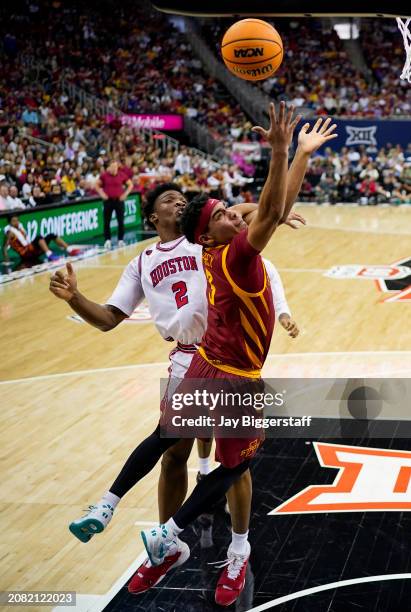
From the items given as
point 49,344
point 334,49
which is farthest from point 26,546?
point 334,49

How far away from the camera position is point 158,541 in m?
4.14

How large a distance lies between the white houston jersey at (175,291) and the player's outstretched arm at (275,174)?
1.07 meters

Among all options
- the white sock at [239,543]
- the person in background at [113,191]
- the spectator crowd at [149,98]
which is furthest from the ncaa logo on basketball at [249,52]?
the spectator crowd at [149,98]

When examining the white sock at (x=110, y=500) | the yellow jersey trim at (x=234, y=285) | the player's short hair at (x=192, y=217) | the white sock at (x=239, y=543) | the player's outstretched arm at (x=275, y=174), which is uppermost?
the player's outstretched arm at (x=275, y=174)

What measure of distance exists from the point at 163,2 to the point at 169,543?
3275 millimetres

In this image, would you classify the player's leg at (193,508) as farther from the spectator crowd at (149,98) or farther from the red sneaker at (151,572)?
the spectator crowd at (149,98)

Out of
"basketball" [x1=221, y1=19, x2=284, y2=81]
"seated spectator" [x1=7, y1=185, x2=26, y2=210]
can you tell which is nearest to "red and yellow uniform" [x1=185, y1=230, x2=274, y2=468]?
"basketball" [x1=221, y1=19, x2=284, y2=81]

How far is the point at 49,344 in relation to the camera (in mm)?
9773

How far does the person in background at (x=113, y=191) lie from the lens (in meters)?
16.0

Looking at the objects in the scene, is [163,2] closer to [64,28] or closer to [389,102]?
[389,102]

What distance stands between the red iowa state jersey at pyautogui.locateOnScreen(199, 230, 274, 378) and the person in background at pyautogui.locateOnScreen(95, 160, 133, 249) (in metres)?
12.0

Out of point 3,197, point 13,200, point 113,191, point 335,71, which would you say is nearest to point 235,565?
point 3,197

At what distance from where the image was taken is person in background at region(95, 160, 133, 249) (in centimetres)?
1597

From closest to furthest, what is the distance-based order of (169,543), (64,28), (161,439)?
(169,543), (161,439), (64,28)
